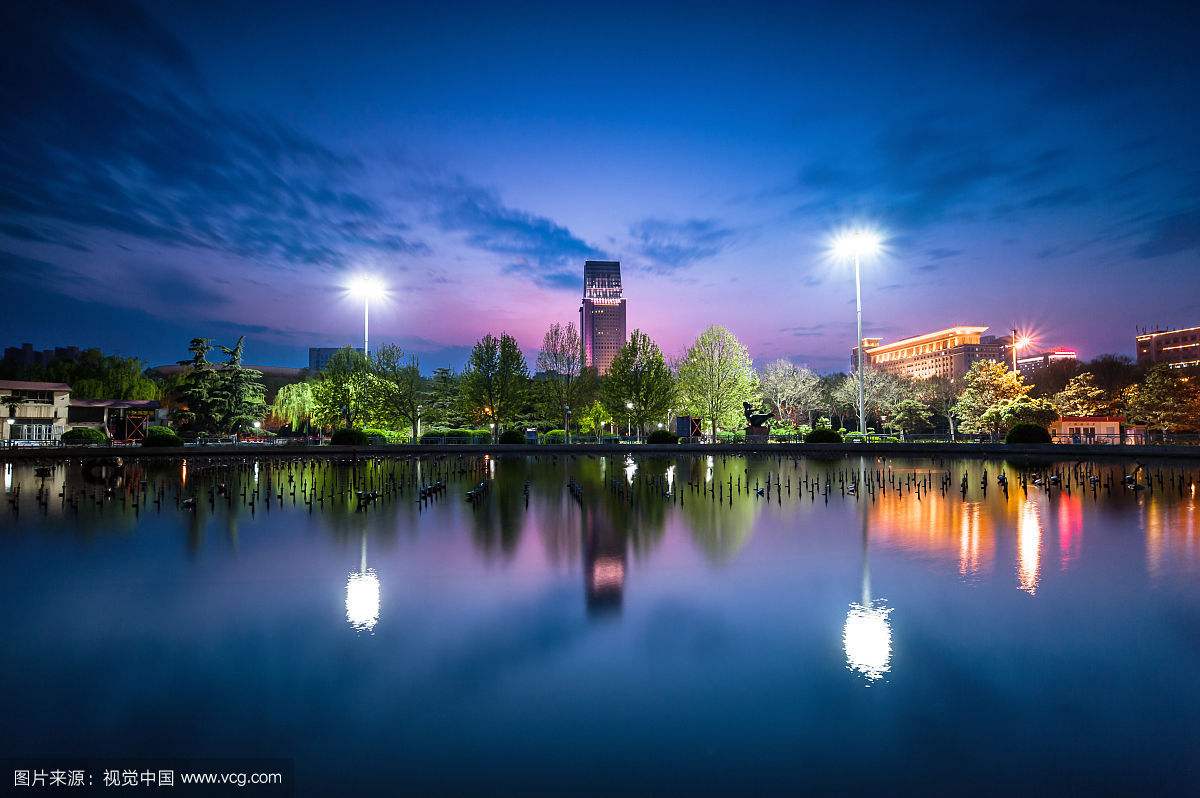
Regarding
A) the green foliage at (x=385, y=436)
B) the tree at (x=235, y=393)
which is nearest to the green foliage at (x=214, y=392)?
the tree at (x=235, y=393)

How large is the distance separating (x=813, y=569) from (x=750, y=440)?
51.4 meters

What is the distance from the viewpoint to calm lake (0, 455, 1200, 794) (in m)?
6.88

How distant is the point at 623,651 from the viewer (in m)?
9.70

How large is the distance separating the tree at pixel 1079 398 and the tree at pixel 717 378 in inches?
1240

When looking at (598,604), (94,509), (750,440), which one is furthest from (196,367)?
(598,604)

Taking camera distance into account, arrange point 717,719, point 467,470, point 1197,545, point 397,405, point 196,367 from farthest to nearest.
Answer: point 397,405 → point 196,367 → point 467,470 → point 1197,545 → point 717,719

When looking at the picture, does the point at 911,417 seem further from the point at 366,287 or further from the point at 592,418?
the point at 366,287

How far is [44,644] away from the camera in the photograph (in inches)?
409

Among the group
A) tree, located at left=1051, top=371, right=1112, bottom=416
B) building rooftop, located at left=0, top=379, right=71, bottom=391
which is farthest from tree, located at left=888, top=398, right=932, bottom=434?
building rooftop, located at left=0, top=379, right=71, bottom=391

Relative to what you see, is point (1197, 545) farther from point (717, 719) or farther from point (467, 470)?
point (467, 470)

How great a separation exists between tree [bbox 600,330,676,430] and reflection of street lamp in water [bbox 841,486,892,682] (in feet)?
176

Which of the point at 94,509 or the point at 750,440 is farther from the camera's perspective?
the point at 750,440

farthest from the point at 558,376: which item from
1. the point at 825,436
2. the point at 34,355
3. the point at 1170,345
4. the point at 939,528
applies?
the point at 1170,345

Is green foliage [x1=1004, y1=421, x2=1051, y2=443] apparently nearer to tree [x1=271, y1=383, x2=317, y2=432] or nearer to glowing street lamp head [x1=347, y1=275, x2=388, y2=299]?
glowing street lamp head [x1=347, y1=275, x2=388, y2=299]
